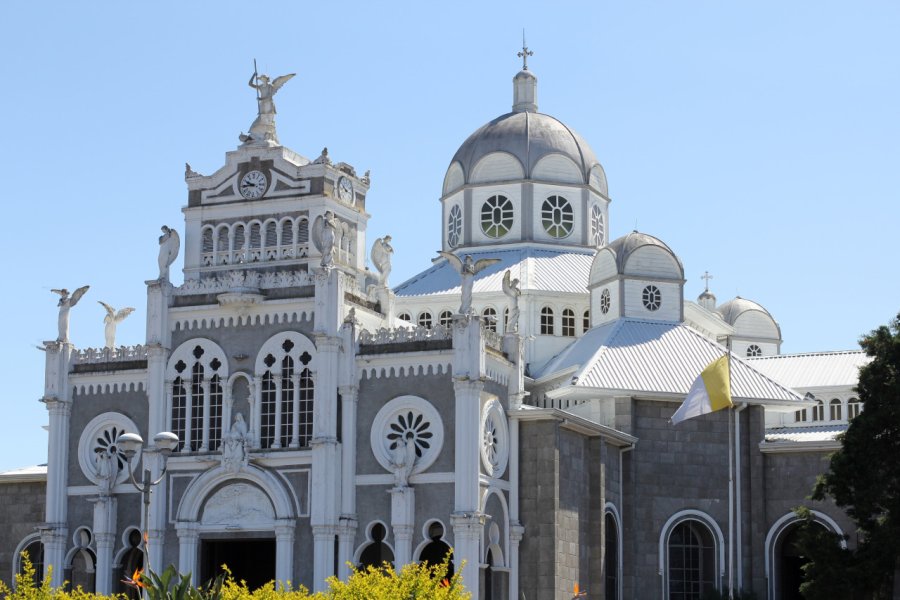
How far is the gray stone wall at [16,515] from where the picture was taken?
67500 mm

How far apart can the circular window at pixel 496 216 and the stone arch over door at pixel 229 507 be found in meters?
21.1

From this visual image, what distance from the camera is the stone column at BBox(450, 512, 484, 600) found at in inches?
2178

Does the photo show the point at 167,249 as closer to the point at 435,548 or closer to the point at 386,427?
the point at 386,427

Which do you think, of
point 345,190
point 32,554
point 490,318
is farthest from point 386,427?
point 32,554

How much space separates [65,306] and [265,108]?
36.1 feet

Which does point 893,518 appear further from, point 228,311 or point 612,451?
point 228,311

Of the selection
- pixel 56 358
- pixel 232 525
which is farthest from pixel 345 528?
pixel 56 358

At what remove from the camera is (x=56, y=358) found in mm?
63500

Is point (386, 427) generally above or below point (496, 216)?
below

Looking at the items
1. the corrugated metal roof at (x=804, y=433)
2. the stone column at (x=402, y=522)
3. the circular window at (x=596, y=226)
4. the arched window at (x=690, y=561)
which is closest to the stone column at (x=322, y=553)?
the stone column at (x=402, y=522)

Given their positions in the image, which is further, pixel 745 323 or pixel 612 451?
pixel 745 323

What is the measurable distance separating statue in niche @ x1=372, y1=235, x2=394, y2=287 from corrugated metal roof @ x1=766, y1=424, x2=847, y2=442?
16915 millimetres

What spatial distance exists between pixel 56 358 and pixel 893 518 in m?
31.8

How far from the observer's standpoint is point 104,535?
6125 centimetres
